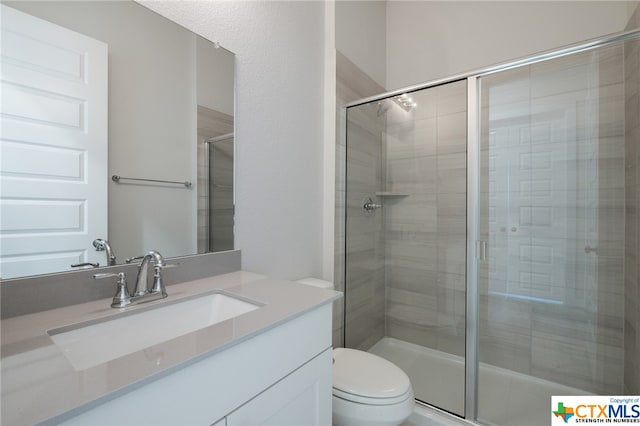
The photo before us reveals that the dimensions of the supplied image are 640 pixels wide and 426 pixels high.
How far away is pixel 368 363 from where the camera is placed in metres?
1.40

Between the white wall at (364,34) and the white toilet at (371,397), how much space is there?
6.05 ft

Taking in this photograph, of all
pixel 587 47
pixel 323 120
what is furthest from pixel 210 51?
pixel 587 47

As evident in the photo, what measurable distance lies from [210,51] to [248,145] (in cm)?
40

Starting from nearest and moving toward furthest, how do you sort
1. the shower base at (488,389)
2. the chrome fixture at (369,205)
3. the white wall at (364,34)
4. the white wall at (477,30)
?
the shower base at (488,389) → the white wall at (477,30) → the white wall at (364,34) → the chrome fixture at (369,205)

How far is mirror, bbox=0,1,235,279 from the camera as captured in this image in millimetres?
774

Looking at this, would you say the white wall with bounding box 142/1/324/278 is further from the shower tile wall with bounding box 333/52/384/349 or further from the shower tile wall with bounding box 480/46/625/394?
the shower tile wall with bounding box 480/46/625/394

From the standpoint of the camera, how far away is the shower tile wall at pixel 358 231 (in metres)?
1.93

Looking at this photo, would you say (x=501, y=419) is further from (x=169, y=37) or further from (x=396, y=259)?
(x=169, y=37)

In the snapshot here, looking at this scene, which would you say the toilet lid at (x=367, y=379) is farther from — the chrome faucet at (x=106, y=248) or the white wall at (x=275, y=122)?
the chrome faucet at (x=106, y=248)

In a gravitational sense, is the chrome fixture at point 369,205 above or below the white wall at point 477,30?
below

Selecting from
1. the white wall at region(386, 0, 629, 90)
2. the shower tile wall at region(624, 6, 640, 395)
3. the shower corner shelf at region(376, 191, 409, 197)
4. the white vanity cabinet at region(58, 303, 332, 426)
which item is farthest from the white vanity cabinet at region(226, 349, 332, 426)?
the white wall at region(386, 0, 629, 90)

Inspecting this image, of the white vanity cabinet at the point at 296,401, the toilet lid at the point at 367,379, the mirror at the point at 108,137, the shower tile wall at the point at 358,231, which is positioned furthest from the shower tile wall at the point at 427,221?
the mirror at the point at 108,137

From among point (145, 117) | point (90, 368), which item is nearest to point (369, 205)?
point (145, 117)

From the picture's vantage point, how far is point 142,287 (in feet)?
2.92
